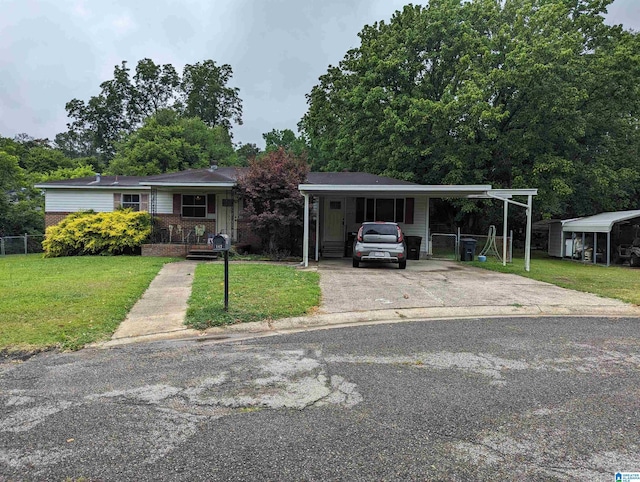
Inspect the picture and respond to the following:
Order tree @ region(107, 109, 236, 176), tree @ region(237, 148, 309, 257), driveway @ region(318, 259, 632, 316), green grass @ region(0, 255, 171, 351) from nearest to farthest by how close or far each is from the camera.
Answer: green grass @ region(0, 255, 171, 351) < driveway @ region(318, 259, 632, 316) < tree @ region(237, 148, 309, 257) < tree @ region(107, 109, 236, 176)

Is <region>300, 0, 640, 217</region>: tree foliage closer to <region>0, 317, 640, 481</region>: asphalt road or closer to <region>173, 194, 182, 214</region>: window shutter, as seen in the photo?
<region>173, 194, 182, 214</region>: window shutter

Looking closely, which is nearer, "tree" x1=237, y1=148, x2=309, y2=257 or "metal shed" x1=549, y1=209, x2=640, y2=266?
"tree" x1=237, y1=148, x2=309, y2=257

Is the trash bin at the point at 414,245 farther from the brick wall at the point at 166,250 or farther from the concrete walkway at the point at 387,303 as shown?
the brick wall at the point at 166,250

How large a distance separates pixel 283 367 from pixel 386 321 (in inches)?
113

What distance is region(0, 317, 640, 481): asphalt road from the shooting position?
2.63 m

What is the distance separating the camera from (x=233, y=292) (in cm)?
851

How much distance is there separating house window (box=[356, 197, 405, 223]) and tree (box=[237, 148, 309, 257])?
138 inches

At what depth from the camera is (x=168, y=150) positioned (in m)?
36.4

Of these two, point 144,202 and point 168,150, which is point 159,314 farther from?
point 168,150

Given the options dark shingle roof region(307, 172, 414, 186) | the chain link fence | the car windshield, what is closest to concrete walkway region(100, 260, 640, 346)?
the car windshield

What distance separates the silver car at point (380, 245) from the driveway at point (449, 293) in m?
0.49

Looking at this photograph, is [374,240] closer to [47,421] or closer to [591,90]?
[47,421]

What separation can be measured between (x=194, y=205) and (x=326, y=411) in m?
16.5

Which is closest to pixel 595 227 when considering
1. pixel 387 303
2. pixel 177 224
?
pixel 387 303
